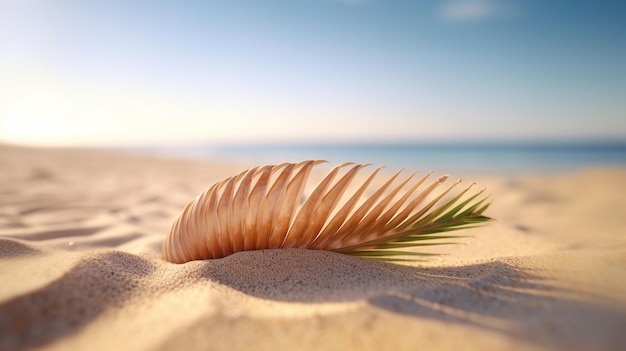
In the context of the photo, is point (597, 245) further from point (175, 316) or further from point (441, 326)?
point (175, 316)

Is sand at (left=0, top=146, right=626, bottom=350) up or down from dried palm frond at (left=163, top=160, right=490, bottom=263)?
down

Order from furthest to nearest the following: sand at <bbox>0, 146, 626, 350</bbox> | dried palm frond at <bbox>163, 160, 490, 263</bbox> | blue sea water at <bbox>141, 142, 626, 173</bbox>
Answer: blue sea water at <bbox>141, 142, 626, 173</bbox>, dried palm frond at <bbox>163, 160, 490, 263</bbox>, sand at <bbox>0, 146, 626, 350</bbox>

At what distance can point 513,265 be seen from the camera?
1.63 metres

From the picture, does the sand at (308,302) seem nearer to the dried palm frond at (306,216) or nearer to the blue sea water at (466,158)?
the dried palm frond at (306,216)

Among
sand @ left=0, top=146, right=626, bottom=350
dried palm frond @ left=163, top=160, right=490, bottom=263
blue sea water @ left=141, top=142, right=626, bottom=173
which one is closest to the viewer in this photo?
sand @ left=0, top=146, right=626, bottom=350

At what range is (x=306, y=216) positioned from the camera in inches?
64.0

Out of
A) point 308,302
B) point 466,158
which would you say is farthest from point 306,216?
point 466,158

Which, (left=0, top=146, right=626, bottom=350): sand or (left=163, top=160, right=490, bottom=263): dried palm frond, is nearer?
(left=0, top=146, right=626, bottom=350): sand

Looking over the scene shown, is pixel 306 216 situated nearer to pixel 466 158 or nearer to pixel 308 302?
pixel 308 302

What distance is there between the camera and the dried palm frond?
1.58 metres

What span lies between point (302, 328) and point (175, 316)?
0.42 meters

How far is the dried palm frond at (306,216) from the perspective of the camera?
1.58m

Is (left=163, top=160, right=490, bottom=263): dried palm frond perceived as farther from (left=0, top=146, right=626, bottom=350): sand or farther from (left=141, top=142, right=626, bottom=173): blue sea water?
(left=141, top=142, right=626, bottom=173): blue sea water

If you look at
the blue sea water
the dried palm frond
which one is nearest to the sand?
the dried palm frond
